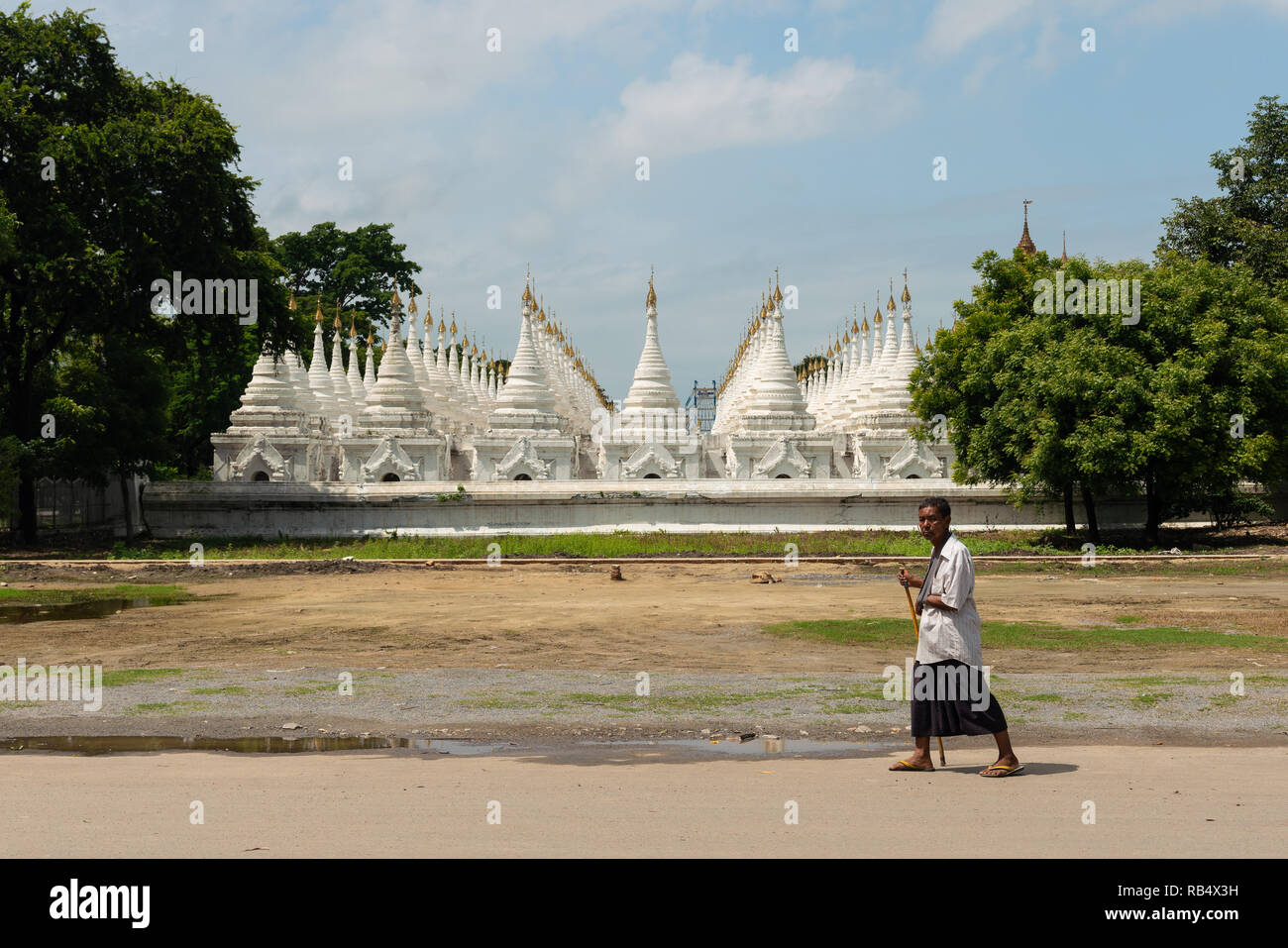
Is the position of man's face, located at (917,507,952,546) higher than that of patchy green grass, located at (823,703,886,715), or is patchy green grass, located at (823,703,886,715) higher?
man's face, located at (917,507,952,546)

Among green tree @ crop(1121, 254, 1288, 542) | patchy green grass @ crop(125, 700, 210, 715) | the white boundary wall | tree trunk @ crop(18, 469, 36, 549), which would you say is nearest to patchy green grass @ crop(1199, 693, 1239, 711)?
patchy green grass @ crop(125, 700, 210, 715)

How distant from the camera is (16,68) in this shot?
3244 cm

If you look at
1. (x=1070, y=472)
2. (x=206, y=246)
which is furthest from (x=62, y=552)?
(x=1070, y=472)

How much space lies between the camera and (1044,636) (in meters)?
16.3

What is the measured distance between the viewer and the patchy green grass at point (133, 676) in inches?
508

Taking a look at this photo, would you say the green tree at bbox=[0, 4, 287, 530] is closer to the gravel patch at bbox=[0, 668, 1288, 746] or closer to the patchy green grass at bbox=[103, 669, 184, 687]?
the patchy green grass at bbox=[103, 669, 184, 687]

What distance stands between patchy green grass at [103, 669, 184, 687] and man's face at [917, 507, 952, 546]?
8.67 metres

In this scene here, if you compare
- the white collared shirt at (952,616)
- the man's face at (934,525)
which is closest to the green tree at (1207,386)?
the man's face at (934,525)

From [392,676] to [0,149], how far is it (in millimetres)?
25478

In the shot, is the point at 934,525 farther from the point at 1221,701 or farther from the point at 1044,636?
the point at 1044,636

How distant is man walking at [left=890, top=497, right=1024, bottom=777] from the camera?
28.0 ft

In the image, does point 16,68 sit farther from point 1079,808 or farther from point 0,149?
point 1079,808

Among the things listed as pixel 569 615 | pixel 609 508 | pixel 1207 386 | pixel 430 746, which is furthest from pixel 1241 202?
pixel 430 746

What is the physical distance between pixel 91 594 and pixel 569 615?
32.8ft
